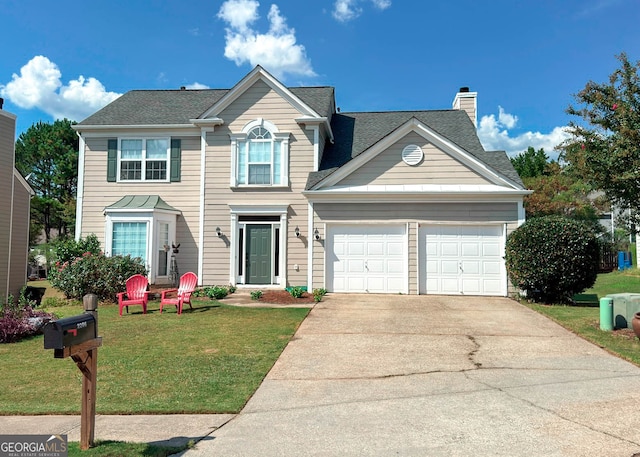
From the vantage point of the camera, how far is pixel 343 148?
17094 millimetres

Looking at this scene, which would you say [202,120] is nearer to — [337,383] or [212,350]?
[212,350]

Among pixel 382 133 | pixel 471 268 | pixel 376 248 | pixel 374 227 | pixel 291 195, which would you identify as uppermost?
pixel 382 133

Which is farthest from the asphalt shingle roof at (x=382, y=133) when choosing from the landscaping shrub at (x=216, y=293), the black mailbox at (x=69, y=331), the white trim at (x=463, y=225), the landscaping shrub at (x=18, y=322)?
the black mailbox at (x=69, y=331)

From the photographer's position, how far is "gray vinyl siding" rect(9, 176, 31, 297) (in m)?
16.5

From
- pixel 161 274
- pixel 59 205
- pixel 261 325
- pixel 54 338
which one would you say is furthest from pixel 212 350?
pixel 59 205

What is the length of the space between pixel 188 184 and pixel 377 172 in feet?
22.7

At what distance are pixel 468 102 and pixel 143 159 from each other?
13.3 meters

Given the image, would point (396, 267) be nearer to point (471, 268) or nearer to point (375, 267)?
point (375, 267)

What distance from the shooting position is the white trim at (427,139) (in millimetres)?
14336

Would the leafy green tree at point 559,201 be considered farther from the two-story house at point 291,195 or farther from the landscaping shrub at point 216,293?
the landscaping shrub at point 216,293

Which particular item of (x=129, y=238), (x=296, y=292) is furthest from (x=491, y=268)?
(x=129, y=238)

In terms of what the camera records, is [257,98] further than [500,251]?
Yes

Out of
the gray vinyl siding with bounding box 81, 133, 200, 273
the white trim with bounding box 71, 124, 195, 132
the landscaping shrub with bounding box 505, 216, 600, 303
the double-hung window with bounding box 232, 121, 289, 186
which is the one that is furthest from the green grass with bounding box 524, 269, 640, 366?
the white trim with bounding box 71, 124, 195, 132

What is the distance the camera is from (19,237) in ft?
56.1
